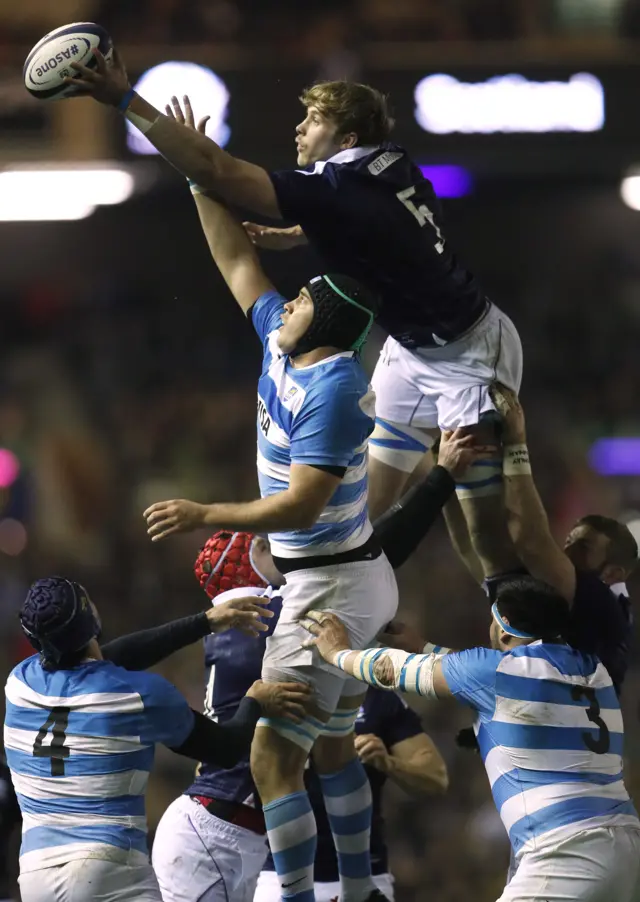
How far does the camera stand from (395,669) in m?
4.39

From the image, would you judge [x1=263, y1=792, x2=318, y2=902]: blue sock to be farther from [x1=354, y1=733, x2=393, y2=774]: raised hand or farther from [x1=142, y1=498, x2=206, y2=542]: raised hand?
[x1=142, y1=498, x2=206, y2=542]: raised hand

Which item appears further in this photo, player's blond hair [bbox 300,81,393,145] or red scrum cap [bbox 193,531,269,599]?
red scrum cap [bbox 193,531,269,599]

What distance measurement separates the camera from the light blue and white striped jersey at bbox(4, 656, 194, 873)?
4.35 m

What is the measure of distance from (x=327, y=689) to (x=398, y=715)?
1180mm

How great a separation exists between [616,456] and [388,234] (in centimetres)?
769

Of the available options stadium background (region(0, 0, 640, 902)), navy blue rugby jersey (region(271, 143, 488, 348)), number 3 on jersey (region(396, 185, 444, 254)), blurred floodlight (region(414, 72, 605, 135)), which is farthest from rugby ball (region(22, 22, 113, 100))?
blurred floodlight (region(414, 72, 605, 135))

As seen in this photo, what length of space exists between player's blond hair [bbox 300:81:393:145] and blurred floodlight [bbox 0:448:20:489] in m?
7.54

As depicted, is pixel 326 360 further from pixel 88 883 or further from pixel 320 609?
pixel 88 883

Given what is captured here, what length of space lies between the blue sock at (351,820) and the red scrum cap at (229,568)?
780mm

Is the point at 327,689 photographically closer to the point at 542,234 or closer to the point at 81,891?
the point at 81,891

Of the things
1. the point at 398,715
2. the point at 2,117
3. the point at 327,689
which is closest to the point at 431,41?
the point at 2,117

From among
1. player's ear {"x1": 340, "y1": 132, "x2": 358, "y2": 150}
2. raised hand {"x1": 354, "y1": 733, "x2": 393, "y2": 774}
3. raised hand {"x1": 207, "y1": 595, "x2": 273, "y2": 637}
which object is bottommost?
raised hand {"x1": 354, "y1": 733, "x2": 393, "y2": 774}

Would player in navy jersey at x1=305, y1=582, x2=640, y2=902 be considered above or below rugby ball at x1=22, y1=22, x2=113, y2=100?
below

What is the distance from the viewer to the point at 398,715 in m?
5.78
